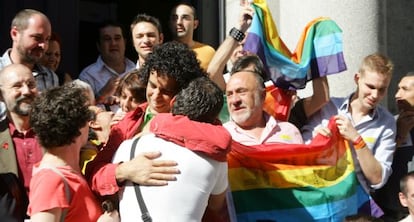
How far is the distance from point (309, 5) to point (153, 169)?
3.54 meters

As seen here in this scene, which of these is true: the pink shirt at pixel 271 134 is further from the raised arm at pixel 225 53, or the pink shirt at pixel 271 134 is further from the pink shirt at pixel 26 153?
the pink shirt at pixel 26 153

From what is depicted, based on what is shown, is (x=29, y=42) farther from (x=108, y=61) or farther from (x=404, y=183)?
(x=404, y=183)

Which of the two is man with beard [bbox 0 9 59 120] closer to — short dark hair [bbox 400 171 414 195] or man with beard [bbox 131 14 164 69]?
man with beard [bbox 131 14 164 69]

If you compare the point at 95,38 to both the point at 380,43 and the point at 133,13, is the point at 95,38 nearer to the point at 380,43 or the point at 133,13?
the point at 133,13

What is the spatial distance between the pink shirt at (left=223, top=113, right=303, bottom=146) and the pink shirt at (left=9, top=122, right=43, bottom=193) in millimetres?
1146

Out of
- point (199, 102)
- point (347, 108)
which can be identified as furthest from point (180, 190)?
point (347, 108)

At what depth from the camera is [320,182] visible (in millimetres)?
5520

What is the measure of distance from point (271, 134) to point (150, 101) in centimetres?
97

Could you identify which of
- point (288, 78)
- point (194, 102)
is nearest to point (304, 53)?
point (288, 78)

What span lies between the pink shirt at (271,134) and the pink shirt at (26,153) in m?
1.15

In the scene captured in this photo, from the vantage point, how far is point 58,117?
454 cm

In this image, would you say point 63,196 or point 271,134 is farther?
point 271,134

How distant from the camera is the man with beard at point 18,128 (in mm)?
5180

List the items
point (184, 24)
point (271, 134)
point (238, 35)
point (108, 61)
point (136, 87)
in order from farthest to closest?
point (184, 24), point (108, 61), point (238, 35), point (271, 134), point (136, 87)
